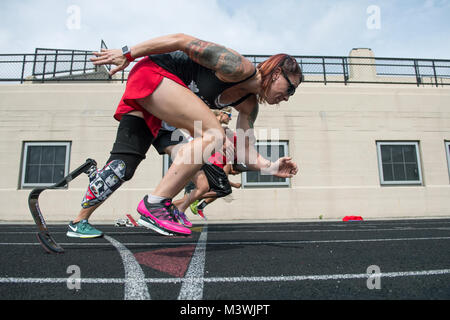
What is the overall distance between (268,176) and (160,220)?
7.60 m

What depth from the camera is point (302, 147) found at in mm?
9312

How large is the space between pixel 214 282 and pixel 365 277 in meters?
0.71

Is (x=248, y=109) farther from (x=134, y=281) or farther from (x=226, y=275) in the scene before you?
(x=134, y=281)

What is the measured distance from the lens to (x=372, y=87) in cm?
1007

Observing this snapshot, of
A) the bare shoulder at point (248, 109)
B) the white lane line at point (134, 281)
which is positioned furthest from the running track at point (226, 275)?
the bare shoulder at point (248, 109)

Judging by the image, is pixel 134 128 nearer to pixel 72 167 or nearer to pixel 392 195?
pixel 72 167

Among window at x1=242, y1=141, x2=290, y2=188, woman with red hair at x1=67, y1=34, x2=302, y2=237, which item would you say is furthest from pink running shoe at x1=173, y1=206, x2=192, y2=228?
window at x1=242, y1=141, x2=290, y2=188

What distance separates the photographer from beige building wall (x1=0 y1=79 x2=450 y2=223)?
8.65 meters

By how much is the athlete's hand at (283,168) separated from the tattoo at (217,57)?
93cm

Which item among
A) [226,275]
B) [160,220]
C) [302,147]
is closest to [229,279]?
[226,275]

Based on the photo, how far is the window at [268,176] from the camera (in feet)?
29.6

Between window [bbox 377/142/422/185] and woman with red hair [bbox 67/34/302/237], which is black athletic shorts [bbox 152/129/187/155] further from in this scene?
window [bbox 377/142/422/185]

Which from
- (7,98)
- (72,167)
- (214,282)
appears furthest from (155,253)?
(7,98)

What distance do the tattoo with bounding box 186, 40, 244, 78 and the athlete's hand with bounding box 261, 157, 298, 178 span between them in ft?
3.06
